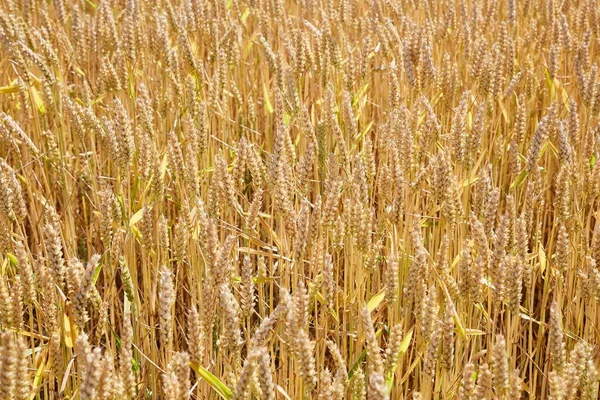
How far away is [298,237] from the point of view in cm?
119

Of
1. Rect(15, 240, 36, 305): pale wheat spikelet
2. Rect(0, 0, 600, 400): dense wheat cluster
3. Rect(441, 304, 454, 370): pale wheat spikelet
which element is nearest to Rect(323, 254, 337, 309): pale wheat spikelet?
Rect(0, 0, 600, 400): dense wheat cluster

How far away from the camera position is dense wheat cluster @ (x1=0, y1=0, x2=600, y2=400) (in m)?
1.03

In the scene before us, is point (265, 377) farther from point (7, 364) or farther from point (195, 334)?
point (7, 364)

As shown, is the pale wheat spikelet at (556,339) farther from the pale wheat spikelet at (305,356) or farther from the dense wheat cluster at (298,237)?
the pale wheat spikelet at (305,356)

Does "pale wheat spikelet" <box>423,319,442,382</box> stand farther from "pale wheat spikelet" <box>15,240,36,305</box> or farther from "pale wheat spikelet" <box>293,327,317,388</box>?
"pale wheat spikelet" <box>15,240,36,305</box>

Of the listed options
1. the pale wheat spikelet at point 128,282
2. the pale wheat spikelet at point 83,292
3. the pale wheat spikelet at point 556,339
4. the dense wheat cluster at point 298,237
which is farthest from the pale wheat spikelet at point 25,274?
the pale wheat spikelet at point 556,339

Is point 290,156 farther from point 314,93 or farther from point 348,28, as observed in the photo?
point 348,28

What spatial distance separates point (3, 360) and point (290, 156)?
0.95 meters

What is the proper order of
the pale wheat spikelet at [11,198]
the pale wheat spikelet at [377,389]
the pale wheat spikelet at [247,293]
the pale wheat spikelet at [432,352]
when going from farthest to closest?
the pale wheat spikelet at [11,198]
the pale wheat spikelet at [247,293]
the pale wheat spikelet at [432,352]
the pale wheat spikelet at [377,389]

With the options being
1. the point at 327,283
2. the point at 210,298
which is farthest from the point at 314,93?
the point at 210,298

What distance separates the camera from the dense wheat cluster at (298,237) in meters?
1.03

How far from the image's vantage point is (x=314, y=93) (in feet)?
7.98

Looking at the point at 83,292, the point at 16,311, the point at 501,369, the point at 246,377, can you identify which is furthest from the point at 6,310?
the point at 501,369

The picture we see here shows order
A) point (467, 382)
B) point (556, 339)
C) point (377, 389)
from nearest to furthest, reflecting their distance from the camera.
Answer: point (377, 389) < point (467, 382) < point (556, 339)
